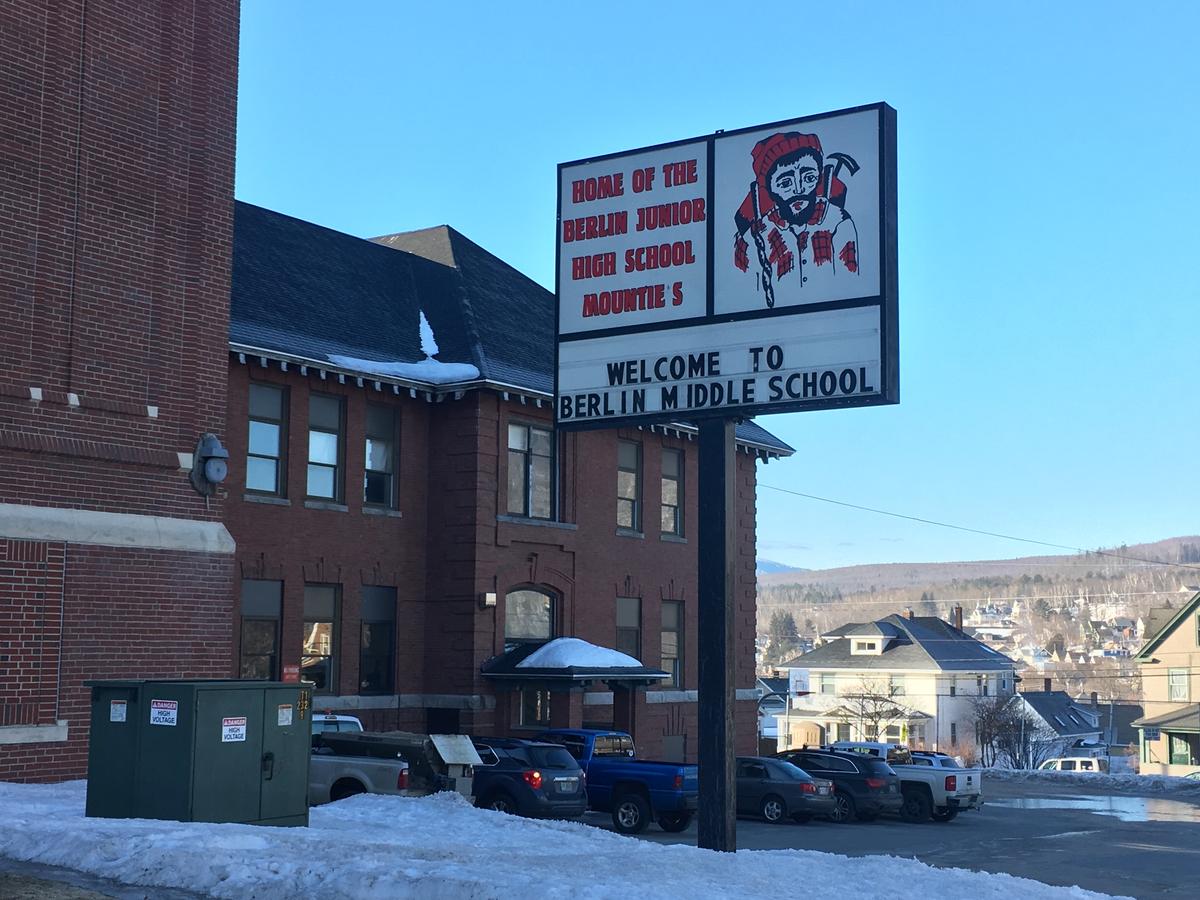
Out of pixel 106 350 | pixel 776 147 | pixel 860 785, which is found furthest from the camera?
pixel 860 785

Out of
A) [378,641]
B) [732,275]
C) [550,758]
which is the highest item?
[732,275]

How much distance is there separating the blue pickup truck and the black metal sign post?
339 inches

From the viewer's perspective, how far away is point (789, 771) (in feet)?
95.6

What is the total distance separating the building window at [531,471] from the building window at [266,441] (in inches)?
235

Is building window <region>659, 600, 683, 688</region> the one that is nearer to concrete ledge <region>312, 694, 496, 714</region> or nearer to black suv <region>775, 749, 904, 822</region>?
concrete ledge <region>312, 694, 496, 714</region>

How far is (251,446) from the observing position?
97.3 ft

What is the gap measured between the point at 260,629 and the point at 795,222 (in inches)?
697

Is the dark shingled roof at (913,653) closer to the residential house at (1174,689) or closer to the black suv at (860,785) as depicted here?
the residential house at (1174,689)

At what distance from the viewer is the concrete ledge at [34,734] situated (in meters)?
19.0

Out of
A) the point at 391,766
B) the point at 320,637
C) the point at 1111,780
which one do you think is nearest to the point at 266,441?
the point at 320,637

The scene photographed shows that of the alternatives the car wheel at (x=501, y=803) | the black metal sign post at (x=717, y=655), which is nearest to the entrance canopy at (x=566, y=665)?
the car wheel at (x=501, y=803)

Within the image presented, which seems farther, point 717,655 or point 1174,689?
point 1174,689

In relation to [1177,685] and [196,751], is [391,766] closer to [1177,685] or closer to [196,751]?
[196,751]

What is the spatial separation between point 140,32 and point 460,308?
1497cm
